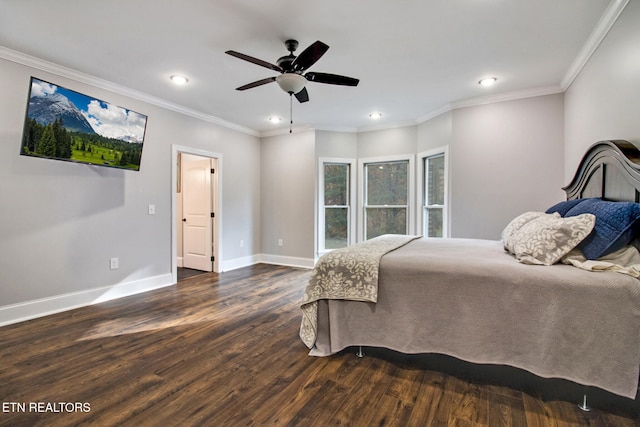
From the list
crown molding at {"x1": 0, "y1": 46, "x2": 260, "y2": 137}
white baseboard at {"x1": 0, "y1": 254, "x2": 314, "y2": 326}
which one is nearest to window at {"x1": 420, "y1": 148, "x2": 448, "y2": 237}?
crown molding at {"x1": 0, "y1": 46, "x2": 260, "y2": 137}

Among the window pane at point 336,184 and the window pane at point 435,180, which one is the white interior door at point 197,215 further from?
the window pane at point 435,180

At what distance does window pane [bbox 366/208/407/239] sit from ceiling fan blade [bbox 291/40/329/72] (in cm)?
337

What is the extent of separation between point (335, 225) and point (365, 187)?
0.93 m

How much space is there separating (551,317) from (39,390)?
3.05 meters

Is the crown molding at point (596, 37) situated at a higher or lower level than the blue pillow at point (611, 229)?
higher

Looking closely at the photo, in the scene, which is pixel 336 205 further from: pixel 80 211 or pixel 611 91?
pixel 611 91

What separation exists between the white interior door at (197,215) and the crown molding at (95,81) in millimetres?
813

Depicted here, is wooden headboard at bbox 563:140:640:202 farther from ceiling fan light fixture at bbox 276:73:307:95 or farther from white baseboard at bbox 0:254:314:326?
white baseboard at bbox 0:254:314:326

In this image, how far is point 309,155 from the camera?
17.6 ft

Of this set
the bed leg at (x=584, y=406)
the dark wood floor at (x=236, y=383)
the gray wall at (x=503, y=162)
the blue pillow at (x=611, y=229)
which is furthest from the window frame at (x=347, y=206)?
the bed leg at (x=584, y=406)

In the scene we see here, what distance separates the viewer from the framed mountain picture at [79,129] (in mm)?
2771

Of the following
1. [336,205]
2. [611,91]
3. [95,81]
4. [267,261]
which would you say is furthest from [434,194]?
[95,81]

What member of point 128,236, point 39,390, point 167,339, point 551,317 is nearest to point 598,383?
point 551,317

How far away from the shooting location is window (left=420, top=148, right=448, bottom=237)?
441 cm
